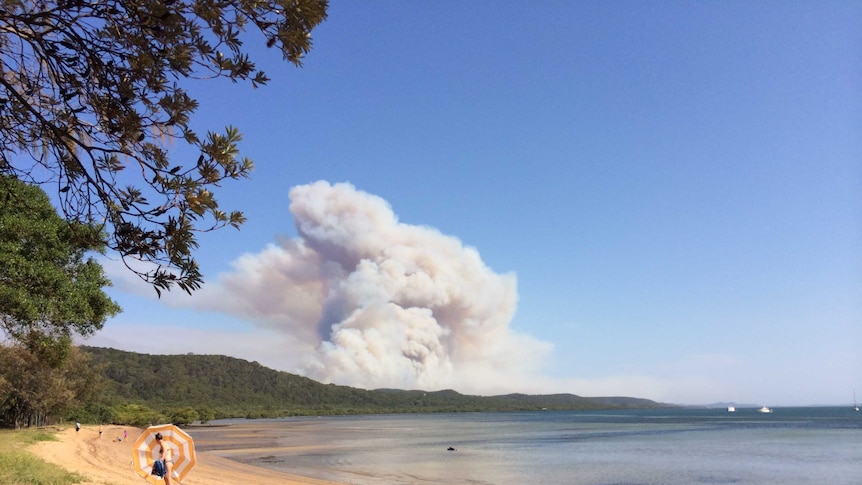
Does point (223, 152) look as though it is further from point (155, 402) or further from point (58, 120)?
point (155, 402)

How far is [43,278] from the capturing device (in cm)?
1958

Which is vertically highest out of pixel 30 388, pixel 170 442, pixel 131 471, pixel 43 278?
pixel 43 278

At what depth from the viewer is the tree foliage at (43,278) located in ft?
61.2

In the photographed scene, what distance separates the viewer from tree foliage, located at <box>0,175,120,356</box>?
734 inches

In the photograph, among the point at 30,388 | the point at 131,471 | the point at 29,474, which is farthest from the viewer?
the point at 30,388

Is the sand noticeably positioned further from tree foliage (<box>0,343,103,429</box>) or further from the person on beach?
tree foliage (<box>0,343,103,429</box>)

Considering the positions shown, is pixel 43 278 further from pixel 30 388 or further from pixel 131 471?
pixel 30 388

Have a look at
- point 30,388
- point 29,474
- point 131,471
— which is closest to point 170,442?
point 29,474

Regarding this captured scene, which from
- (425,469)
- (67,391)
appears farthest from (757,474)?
(67,391)

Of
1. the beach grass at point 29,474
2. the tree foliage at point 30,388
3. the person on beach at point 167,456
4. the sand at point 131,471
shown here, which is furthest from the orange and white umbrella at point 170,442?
the tree foliage at point 30,388

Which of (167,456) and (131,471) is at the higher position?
(167,456)

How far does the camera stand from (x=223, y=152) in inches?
232

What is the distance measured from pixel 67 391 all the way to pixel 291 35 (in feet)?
219

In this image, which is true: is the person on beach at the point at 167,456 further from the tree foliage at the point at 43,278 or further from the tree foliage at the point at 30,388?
the tree foliage at the point at 30,388
